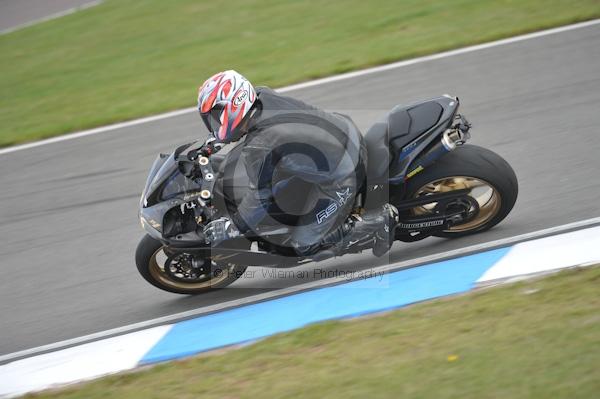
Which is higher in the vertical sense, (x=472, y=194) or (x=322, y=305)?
(x=472, y=194)

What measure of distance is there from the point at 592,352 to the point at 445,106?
7.43 ft

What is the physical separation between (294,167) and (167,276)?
149cm

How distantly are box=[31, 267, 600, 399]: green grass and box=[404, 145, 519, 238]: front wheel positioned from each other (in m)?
0.86

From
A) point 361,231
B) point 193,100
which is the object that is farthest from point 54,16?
point 361,231

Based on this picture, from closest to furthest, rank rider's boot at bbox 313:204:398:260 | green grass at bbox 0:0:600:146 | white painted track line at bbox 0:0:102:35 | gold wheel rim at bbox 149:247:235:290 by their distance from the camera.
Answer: rider's boot at bbox 313:204:398:260 → gold wheel rim at bbox 149:247:235:290 → green grass at bbox 0:0:600:146 → white painted track line at bbox 0:0:102:35

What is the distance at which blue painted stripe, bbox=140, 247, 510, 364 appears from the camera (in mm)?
5289

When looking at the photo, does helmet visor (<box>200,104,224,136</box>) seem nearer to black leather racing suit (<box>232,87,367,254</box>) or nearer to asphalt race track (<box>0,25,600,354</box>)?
black leather racing suit (<box>232,87,367,254</box>)

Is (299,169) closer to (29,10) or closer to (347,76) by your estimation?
(347,76)

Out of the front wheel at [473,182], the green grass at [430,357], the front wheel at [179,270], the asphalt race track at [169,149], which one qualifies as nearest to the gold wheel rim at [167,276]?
the front wheel at [179,270]

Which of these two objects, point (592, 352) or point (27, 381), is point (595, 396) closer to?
point (592, 352)

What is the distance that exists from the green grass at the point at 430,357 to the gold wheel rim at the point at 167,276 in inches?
40.4

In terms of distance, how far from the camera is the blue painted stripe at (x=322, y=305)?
5.29 metres

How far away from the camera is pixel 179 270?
Answer: 593 centimetres

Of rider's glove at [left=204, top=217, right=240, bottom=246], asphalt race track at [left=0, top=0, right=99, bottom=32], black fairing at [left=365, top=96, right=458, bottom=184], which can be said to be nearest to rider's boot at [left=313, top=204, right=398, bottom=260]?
black fairing at [left=365, top=96, right=458, bottom=184]
